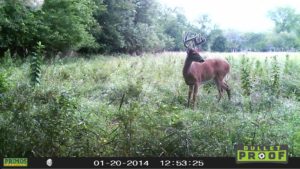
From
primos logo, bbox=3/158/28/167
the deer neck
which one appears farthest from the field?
primos logo, bbox=3/158/28/167

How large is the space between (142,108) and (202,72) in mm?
582

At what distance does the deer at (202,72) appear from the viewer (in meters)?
3.48

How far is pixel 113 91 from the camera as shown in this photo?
11.4 feet

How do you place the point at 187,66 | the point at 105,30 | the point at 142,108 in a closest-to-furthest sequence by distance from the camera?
the point at 142,108 < the point at 187,66 < the point at 105,30

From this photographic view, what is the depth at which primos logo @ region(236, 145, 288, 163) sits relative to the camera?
275 centimetres

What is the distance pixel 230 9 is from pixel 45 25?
1.38 metres

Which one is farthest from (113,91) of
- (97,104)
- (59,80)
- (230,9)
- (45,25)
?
(230,9)

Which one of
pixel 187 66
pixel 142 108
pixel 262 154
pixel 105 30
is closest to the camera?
pixel 262 154

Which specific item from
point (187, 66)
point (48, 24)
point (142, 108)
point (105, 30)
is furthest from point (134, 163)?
point (48, 24)

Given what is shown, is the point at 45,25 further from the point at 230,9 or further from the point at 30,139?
the point at 230,9

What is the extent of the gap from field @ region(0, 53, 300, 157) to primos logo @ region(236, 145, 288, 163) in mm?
69

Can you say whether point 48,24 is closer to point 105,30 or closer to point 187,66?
point 105,30

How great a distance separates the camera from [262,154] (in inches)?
110

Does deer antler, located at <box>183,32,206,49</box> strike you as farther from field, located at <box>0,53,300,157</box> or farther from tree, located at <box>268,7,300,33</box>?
tree, located at <box>268,7,300,33</box>
